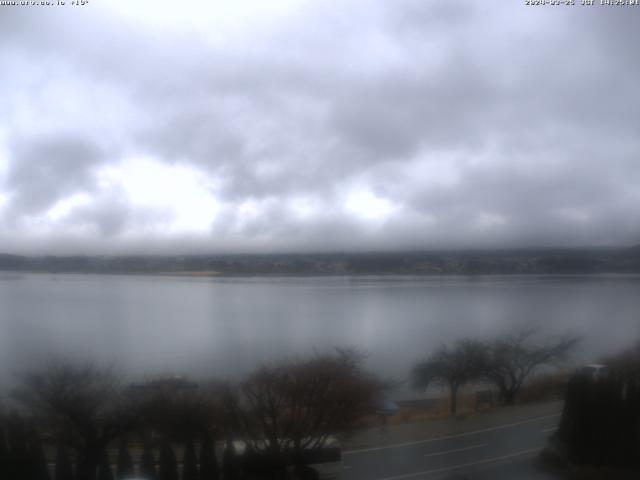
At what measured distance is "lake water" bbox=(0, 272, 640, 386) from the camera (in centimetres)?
314

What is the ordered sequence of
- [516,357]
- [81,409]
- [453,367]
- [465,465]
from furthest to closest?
[516,357]
[453,367]
[465,465]
[81,409]

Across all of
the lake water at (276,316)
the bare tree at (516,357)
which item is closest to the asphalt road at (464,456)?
the bare tree at (516,357)

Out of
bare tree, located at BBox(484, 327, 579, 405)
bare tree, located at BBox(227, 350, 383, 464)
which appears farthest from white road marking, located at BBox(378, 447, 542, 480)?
bare tree, located at BBox(227, 350, 383, 464)

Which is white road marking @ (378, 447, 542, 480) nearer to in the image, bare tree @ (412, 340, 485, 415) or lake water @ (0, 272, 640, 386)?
bare tree @ (412, 340, 485, 415)

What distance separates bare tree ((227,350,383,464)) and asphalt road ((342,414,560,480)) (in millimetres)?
236

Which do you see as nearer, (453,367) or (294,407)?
(294,407)

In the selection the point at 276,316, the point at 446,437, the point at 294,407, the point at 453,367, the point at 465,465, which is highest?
the point at 276,316

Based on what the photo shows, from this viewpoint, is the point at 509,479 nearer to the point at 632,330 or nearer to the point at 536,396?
the point at 536,396

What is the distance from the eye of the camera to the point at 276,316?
350cm

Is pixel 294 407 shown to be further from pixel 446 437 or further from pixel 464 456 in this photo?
pixel 464 456

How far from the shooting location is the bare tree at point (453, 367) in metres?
3.35

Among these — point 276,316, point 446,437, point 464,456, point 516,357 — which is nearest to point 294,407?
point 276,316

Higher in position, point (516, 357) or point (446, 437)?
point (516, 357)

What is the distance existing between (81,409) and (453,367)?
218cm
